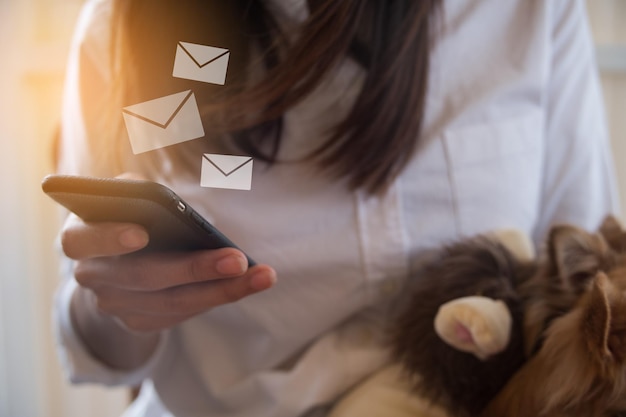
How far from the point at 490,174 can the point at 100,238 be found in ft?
1.29

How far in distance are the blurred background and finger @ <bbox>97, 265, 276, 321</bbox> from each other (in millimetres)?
83

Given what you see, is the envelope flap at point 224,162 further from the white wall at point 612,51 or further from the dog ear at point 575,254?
the white wall at point 612,51

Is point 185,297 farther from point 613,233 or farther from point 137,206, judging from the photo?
point 613,233

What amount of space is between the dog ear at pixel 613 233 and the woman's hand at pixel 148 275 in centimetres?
27

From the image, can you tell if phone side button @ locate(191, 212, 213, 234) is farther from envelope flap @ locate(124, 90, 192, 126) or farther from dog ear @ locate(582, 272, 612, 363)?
dog ear @ locate(582, 272, 612, 363)

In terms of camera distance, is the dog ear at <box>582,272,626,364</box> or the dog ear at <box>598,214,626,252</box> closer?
the dog ear at <box>582,272,626,364</box>

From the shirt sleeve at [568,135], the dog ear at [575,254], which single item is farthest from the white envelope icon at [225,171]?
the shirt sleeve at [568,135]

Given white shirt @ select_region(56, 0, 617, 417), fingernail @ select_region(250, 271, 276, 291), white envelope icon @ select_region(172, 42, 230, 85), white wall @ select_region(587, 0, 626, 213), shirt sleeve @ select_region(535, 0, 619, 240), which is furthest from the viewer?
white wall @ select_region(587, 0, 626, 213)

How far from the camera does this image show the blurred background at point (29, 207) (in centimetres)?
43

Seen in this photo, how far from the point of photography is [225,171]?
25cm

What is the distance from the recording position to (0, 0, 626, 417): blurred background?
1.41 ft

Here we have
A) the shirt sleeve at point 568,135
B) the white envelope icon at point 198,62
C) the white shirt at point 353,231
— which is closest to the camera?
the white envelope icon at point 198,62

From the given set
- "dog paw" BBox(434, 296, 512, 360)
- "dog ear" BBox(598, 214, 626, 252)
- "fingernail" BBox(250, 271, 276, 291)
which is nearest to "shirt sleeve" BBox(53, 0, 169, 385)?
"fingernail" BBox(250, 271, 276, 291)

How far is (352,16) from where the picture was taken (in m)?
0.36
